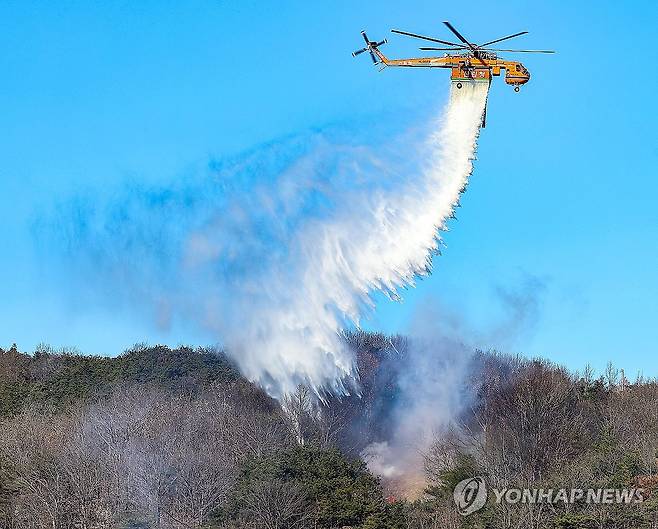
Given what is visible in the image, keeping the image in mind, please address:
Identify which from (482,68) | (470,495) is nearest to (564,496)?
(470,495)

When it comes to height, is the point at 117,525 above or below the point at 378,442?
below

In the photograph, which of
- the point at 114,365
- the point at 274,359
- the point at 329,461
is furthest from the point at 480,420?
the point at 114,365

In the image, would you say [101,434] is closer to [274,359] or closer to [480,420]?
[274,359]

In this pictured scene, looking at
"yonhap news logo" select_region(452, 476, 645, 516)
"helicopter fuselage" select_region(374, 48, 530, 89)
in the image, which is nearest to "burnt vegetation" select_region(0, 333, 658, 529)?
"yonhap news logo" select_region(452, 476, 645, 516)

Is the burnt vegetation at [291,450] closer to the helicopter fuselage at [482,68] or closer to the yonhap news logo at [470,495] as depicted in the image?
the yonhap news logo at [470,495]

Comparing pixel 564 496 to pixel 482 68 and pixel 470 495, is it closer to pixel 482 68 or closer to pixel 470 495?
pixel 470 495

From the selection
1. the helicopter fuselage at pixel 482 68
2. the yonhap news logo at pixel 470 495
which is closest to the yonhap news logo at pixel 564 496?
the yonhap news logo at pixel 470 495
